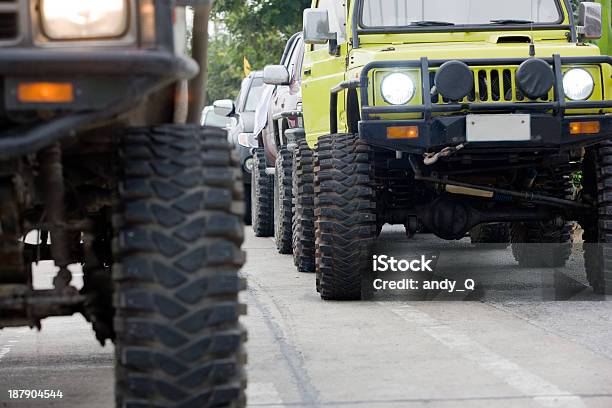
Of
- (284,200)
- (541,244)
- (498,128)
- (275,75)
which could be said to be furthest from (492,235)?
(498,128)

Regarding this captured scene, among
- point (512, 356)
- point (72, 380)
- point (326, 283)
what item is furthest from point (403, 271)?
point (72, 380)

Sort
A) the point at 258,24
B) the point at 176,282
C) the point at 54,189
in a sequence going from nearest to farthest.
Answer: the point at 176,282
the point at 54,189
the point at 258,24

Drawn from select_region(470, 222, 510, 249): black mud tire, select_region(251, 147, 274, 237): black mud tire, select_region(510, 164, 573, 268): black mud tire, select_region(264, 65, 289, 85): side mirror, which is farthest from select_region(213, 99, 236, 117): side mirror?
select_region(510, 164, 573, 268): black mud tire

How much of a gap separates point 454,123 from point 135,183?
15.5 feet

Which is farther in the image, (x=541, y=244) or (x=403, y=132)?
(x=541, y=244)

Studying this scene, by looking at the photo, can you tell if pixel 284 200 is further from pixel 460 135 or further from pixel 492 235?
pixel 460 135

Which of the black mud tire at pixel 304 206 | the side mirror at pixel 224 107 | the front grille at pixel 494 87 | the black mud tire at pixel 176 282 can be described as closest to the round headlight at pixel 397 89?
the front grille at pixel 494 87

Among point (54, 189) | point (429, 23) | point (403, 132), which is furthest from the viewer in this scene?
point (429, 23)

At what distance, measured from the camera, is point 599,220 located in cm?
931

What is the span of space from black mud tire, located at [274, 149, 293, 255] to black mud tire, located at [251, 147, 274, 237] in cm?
214

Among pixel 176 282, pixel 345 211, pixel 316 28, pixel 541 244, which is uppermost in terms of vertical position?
pixel 316 28

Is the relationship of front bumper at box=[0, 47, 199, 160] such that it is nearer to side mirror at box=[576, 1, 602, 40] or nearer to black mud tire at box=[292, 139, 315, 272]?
side mirror at box=[576, 1, 602, 40]

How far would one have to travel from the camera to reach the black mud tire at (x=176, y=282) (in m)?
4.25

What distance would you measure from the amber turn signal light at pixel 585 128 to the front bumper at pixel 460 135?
0.06 feet
